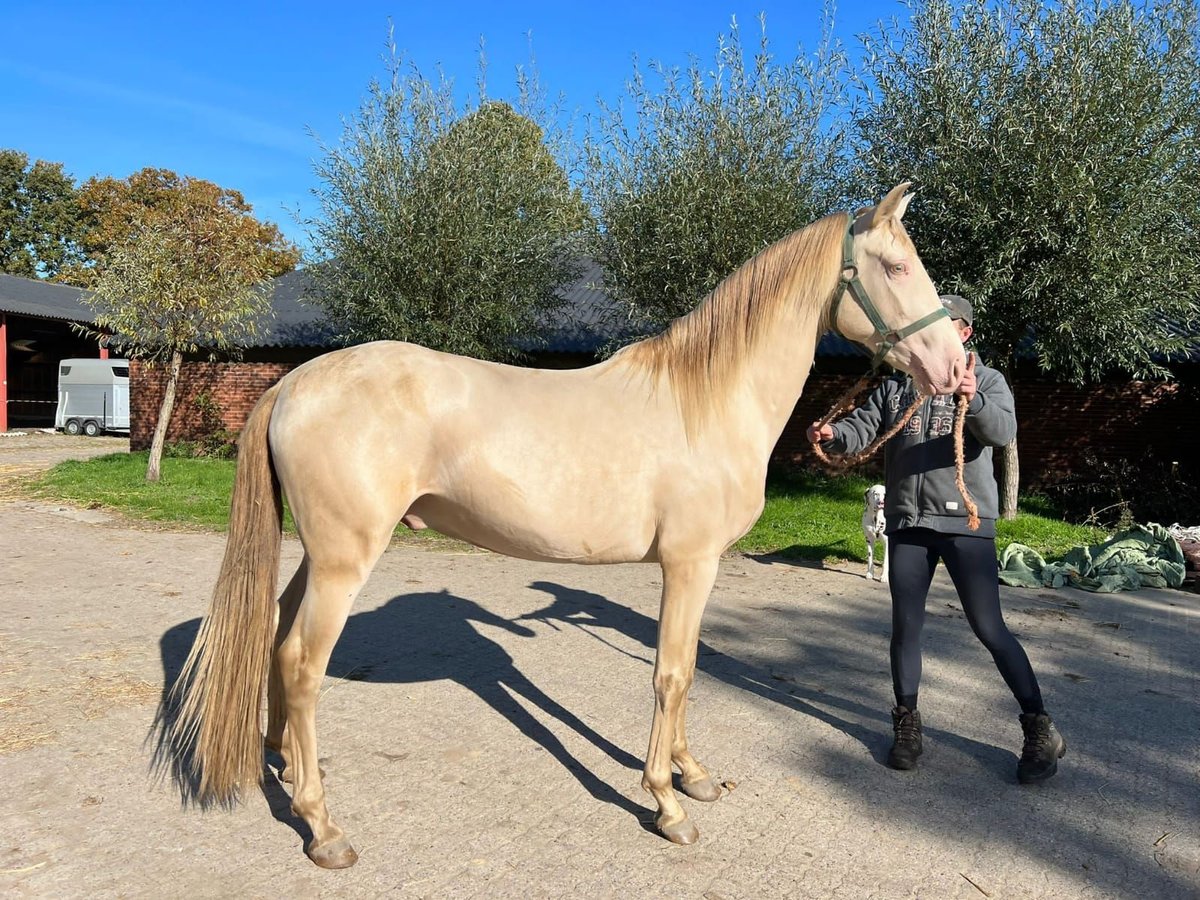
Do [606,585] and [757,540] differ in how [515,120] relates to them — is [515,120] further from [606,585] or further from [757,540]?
[606,585]

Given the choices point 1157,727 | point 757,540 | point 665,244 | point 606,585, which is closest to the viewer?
point 1157,727

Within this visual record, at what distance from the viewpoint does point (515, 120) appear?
12.8 meters

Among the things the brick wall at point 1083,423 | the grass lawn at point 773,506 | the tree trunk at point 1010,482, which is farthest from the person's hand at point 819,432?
the brick wall at point 1083,423

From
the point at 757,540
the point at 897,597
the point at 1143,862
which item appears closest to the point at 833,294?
the point at 897,597

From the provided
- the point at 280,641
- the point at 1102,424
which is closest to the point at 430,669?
the point at 280,641

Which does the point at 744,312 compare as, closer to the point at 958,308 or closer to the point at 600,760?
the point at 958,308

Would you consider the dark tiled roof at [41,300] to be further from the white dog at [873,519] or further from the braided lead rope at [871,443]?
the braided lead rope at [871,443]

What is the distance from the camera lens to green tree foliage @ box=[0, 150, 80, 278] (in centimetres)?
3959

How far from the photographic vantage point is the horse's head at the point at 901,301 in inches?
104

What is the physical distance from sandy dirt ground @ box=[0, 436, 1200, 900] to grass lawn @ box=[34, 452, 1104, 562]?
2.55 metres

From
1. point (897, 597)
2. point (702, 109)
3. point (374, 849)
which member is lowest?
point (374, 849)

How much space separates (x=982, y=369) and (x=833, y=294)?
0.96 metres

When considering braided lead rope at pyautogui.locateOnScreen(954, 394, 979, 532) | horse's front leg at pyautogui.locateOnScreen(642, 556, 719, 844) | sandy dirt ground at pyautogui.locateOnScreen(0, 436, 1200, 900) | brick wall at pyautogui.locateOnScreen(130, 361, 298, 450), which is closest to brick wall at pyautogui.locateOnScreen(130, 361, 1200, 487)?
sandy dirt ground at pyautogui.locateOnScreen(0, 436, 1200, 900)

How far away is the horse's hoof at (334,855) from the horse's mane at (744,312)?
5.76 ft
